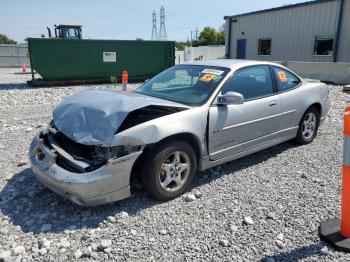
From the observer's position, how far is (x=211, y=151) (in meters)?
3.82

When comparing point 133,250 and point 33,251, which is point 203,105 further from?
point 33,251

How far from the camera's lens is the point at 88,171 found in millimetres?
3008

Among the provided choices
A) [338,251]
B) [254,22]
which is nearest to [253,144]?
[338,251]

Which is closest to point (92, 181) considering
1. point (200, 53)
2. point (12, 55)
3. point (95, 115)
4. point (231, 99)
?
point (95, 115)

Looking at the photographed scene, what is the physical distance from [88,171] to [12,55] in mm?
34027

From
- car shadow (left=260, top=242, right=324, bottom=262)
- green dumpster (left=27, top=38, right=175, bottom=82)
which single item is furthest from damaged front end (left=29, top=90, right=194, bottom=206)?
green dumpster (left=27, top=38, right=175, bottom=82)

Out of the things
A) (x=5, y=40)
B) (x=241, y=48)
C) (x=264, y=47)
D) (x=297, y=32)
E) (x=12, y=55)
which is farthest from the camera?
(x=5, y=40)

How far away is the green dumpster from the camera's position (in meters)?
13.5

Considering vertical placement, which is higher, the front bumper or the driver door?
the driver door

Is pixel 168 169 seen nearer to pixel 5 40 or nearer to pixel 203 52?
pixel 203 52

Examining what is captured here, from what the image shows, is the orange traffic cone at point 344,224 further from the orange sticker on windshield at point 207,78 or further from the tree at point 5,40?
the tree at point 5,40

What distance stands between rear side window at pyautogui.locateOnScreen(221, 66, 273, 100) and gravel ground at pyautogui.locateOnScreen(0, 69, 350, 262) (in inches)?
41.1

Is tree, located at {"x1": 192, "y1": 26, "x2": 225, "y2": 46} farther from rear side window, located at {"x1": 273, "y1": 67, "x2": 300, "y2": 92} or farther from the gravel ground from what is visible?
the gravel ground

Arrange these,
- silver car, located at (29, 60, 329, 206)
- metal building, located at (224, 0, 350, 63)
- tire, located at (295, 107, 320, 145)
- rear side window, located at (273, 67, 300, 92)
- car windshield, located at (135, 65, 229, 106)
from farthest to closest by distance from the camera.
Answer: metal building, located at (224, 0, 350, 63)
tire, located at (295, 107, 320, 145)
rear side window, located at (273, 67, 300, 92)
car windshield, located at (135, 65, 229, 106)
silver car, located at (29, 60, 329, 206)
